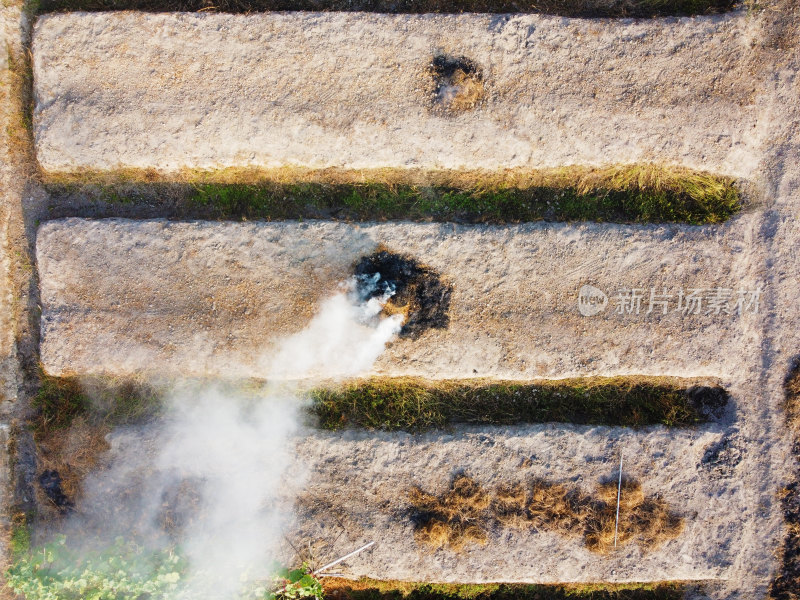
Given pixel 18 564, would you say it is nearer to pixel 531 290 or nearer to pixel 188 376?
pixel 188 376

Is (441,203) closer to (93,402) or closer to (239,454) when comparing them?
(239,454)

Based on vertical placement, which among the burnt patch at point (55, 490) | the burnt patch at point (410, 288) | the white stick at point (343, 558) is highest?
the burnt patch at point (410, 288)

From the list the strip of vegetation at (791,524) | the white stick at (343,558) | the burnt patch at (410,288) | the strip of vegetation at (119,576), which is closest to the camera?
the strip of vegetation at (119,576)

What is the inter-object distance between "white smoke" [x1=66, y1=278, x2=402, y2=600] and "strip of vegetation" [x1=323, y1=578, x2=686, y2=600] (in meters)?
1.00

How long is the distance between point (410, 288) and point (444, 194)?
1.06 metres

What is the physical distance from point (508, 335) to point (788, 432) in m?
2.96

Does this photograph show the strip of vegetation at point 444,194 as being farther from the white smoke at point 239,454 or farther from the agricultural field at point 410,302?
the white smoke at point 239,454

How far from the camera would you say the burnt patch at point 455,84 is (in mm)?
4535

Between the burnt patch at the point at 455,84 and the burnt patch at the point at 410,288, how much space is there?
5.00ft

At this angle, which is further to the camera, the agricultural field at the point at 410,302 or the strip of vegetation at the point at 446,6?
the strip of vegetation at the point at 446,6

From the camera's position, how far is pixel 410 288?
4.52 metres

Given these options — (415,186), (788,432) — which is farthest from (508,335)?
(788,432)

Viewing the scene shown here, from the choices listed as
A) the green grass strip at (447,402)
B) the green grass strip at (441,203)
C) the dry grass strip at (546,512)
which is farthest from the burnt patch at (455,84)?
the dry grass strip at (546,512)

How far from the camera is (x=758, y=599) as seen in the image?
4.79m
